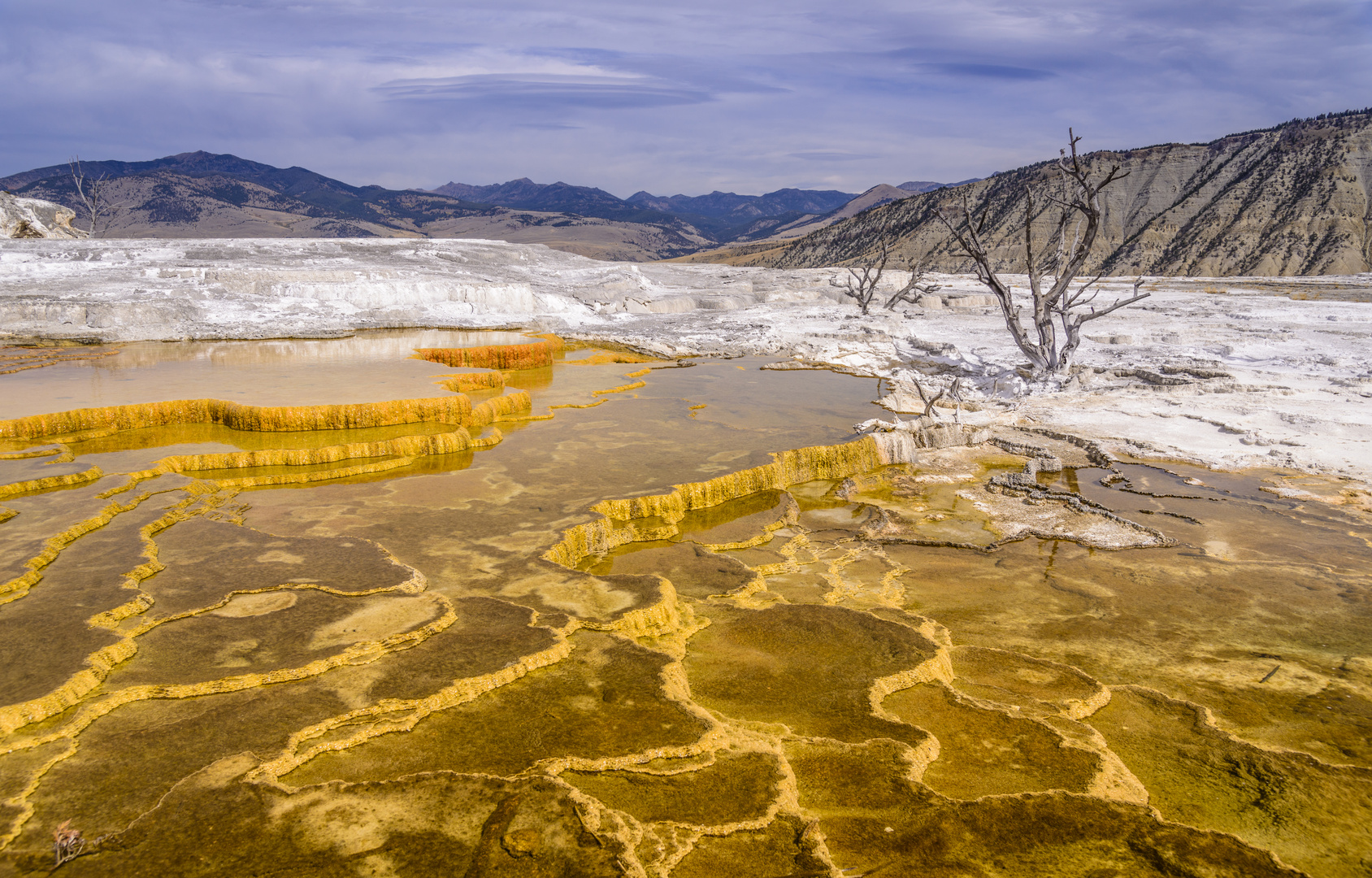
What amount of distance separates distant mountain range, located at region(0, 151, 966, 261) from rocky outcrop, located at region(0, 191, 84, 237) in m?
48.8

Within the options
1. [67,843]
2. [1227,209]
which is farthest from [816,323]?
[1227,209]

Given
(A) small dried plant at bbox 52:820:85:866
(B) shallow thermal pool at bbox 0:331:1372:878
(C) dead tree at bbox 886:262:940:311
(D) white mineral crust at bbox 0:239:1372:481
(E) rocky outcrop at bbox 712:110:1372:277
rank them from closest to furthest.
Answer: (A) small dried plant at bbox 52:820:85:866 → (B) shallow thermal pool at bbox 0:331:1372:878 → (D) white mineral crust at bbox 0:239:1372:481 → (C) dead tree at bbox 886:262:940:311 → (E) rocky outcrop at bbox 712:110:1372:277

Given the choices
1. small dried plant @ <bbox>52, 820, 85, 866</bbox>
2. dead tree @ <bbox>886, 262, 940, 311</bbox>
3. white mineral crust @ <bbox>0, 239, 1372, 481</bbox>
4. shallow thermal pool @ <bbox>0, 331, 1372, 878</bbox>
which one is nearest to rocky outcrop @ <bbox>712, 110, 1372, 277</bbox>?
dead tree @ <bbox>886, 262, 940, 311</bbox>

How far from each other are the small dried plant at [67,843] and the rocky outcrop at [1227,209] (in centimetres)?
2910

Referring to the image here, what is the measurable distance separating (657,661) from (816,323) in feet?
44.0

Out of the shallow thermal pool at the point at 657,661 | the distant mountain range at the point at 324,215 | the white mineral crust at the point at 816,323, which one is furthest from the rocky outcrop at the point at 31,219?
the distant mountain range at the point at 324,215

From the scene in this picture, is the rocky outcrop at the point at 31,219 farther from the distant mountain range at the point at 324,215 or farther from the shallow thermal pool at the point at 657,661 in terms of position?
the distant mountain range at the point at 324,215

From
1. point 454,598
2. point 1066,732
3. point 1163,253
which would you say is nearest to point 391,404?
point 454,598

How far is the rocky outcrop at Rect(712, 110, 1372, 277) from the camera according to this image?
107 feet

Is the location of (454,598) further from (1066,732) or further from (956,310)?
(956,310)

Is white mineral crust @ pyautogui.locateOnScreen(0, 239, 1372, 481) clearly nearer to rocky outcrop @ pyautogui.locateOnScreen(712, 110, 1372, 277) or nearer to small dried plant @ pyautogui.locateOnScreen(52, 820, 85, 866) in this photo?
small dried plant @ pyautogui.locateOnScreen(52, 820, 85, 866)

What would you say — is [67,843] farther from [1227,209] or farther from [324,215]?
[324,215]

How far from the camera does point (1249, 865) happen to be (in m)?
2.19

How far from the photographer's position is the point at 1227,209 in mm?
36469
